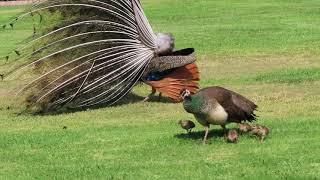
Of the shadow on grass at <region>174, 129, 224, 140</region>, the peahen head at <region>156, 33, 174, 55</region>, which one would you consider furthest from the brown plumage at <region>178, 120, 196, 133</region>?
the peahen head at <region>156, 33, 174, 55</region>

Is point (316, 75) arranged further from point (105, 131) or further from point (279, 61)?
point (105, 131)

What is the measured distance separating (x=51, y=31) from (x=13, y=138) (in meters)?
2.84

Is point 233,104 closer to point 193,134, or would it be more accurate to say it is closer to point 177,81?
point 193,134

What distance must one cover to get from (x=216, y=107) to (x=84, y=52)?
12.7 ft

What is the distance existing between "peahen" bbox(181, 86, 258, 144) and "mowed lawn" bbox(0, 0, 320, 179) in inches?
10.7

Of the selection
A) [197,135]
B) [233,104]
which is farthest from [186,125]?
[233,104]

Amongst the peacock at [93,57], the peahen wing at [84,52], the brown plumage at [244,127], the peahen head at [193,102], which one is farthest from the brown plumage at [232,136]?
the peahen wing at [84,52]

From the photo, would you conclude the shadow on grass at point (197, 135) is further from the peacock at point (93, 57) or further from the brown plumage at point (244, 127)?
the peacock at point (93, 57)

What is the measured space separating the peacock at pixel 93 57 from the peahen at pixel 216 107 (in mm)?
3334

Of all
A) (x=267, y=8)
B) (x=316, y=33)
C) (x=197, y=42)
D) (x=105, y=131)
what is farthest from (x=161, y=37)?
(x=267, y=8)

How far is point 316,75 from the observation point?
13617 mm

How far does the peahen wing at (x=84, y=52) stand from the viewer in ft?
37.6

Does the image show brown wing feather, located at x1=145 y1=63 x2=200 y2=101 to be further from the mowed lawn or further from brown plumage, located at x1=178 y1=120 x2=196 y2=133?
brown plumage, located at x1=178 y1=120 x2=196 y2=133

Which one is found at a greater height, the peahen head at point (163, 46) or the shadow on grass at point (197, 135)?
the peahen head at point (163, 46)
